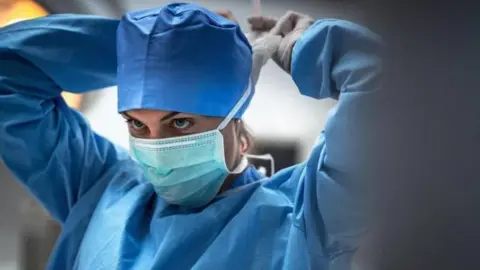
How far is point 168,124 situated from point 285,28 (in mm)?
260

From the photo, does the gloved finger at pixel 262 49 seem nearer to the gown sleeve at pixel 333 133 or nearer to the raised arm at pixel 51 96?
the gown sleeve at pixel 333 133

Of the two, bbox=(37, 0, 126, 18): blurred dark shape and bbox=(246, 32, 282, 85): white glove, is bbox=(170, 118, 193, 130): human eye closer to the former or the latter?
bbox=(246, 32, 282, 85): white glove

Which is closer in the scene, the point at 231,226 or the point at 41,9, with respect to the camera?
the point at 231,226

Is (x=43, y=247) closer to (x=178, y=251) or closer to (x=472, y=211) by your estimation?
(x=178, y=251)

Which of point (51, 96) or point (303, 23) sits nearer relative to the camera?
point (303, 23)

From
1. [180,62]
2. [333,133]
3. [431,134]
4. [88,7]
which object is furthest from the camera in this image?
[88,7]

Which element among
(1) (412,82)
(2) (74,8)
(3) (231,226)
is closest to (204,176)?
(3) (231,226)

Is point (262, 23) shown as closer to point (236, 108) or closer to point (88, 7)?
point (236, 108)

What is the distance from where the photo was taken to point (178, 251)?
1002 millimetres

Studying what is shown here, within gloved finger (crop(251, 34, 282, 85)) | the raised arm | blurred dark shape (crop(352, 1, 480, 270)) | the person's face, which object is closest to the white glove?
gloved finger (crop(251, 34, 282, 85))

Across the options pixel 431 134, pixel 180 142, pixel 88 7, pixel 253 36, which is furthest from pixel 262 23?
pixel 431 134

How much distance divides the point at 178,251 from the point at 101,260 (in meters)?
0.14

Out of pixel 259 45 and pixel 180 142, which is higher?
pixel 259 45

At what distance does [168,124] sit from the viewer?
1.00 m
